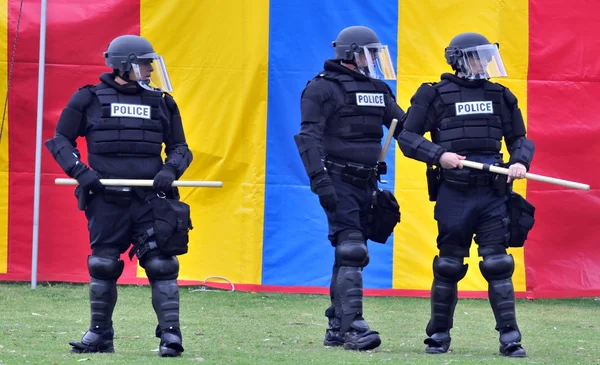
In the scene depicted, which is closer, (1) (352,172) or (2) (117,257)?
(2) (117,257)

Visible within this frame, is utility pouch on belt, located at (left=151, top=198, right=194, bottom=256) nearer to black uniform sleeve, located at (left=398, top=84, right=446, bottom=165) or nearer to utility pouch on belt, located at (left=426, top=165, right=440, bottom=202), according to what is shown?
black uniform sleeve, located at (left=398, top=84, right=446, bottom=165)

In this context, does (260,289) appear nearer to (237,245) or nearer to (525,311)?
(237,245)

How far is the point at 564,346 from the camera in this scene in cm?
754

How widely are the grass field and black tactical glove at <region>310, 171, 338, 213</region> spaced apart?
0.90 m

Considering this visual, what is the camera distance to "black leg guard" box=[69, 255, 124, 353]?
6.71 meters

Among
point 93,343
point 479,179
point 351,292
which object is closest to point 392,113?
point 479,179

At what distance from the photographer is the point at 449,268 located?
702 cm

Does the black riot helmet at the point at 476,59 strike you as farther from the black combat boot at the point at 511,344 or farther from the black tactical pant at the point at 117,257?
the black tactical pant at the point at 117,257

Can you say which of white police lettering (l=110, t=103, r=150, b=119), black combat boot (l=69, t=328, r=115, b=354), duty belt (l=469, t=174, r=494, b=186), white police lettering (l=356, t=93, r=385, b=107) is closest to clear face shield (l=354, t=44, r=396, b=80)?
white police lettering (l=356, t=93, r=385, b=107)

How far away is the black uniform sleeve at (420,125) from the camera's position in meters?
7.01

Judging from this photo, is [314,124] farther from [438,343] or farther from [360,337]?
[438,343]

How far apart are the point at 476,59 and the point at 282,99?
3001 millimetres

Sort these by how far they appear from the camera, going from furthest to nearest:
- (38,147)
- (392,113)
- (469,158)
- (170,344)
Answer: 1. (38,147)
2. (392,113)
3. (469,158)
4. (170,344)

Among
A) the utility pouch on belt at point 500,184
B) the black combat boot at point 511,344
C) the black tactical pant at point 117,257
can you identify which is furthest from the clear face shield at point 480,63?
the black tactical pant at point 117,257
